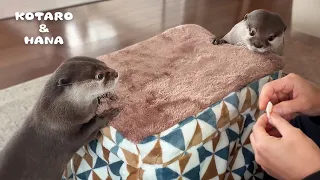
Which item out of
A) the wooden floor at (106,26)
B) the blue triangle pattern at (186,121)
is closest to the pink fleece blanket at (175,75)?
the blue triangle pattern at (186,121)

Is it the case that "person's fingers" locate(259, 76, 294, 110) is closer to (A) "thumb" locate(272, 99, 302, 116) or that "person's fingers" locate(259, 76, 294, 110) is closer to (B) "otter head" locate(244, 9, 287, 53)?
(A) "thumb" locate(272, 99, 302, 116)

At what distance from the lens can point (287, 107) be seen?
68 cm

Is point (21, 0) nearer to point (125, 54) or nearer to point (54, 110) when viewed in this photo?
point (125, 54)

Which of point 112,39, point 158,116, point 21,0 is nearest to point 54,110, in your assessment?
point 158,116

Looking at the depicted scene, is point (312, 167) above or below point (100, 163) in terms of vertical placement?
above

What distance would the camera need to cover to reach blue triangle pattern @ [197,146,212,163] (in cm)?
76

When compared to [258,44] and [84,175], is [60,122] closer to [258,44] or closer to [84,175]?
[84,175]

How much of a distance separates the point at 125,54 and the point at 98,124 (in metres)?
0.22

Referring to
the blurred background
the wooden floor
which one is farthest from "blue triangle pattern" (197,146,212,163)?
the wooden floor

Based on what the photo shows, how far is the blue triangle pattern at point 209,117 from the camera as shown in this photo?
2.49 ft

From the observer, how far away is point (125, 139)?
728mm

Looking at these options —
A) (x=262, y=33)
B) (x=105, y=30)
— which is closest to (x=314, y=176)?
(x=262, y=33)

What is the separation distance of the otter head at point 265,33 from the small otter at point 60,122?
1.14 ft

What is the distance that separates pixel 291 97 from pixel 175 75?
0.79 feet
